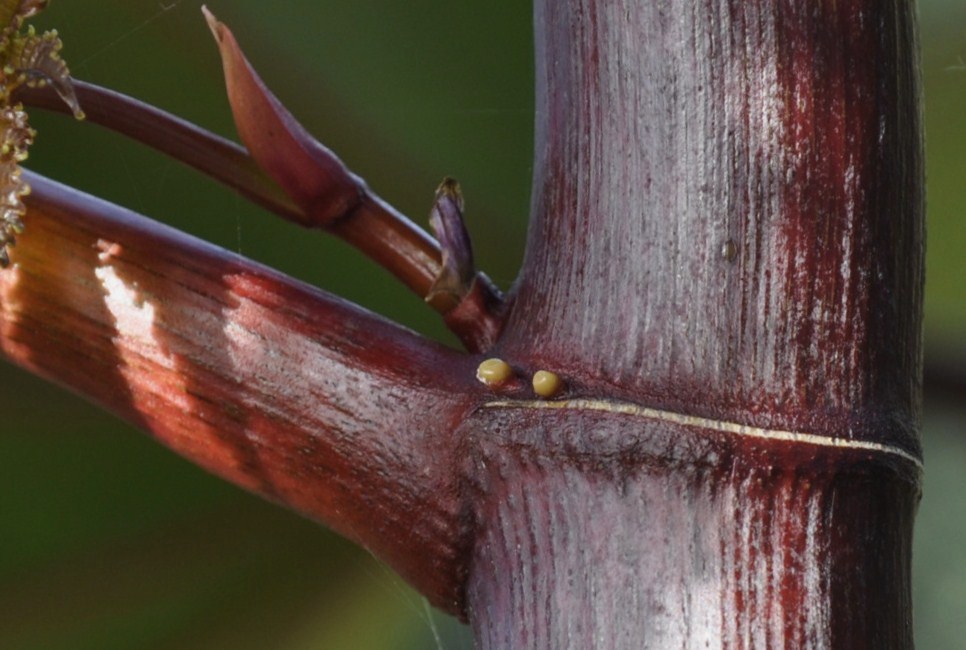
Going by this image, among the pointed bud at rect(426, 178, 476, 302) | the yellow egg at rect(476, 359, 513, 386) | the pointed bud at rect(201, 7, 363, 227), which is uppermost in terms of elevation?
the pointed bud at rect(201, 7, 363, 227)

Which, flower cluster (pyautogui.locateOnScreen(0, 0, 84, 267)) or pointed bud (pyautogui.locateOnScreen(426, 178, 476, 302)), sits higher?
flower cluster (pyautogui.locateOnScreen(0, 0, 84, 267))

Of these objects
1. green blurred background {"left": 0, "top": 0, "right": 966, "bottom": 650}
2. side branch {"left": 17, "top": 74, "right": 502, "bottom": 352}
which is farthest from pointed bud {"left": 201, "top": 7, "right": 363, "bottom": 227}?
green blurred background {"left": 0, "top": 0, "right": 966, "bottom": 650}

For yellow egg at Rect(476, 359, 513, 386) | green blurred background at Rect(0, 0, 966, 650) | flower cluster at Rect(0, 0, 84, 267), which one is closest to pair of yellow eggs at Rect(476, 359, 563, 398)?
yellow egg at Rect(476, 359, 513, 386)

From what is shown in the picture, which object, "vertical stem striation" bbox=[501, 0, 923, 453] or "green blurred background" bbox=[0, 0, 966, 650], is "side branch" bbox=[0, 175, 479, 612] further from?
"green blurred background" bbox=[0, 0, 966, 650]

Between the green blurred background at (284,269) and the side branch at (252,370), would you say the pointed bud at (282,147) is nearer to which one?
the side branch at (252,370)

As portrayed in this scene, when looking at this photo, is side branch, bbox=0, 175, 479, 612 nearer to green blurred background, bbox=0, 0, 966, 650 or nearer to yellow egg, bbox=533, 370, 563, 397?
yellow egg, bbox=533, 370, 563, 397

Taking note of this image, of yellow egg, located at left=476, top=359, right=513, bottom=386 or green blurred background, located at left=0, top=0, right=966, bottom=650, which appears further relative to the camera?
green blurred background, located at left=0, top=0, right=966, bottom=650

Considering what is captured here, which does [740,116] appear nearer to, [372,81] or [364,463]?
[364,463]

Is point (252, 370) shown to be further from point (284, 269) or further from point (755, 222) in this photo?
point (284, 269)
